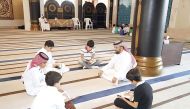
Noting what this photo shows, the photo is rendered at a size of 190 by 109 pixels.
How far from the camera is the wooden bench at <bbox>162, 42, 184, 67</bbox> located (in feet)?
15.2

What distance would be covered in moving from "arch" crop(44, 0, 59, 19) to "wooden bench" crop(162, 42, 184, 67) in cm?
941

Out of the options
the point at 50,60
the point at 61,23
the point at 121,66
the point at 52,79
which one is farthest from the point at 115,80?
the point at 61,23

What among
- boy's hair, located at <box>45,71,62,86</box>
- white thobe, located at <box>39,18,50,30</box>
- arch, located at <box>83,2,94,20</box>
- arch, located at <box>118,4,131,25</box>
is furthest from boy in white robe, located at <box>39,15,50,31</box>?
boy's hair, located at <box>45,71,62,86</box>

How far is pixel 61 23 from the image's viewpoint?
1280 cm

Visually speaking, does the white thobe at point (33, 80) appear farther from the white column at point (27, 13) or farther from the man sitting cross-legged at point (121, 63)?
the white column at point (27, 13)

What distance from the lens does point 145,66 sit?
4016 millimetres

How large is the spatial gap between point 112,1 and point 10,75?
11833mm

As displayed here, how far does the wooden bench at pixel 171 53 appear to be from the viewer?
182 inches

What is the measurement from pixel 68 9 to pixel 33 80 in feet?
36.2

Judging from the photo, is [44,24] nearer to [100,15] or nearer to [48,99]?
[100,15]

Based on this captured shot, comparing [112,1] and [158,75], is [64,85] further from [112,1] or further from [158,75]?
[112,1]

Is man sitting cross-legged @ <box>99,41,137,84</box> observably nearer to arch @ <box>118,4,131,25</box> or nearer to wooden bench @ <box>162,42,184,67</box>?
wooden bench @ <box>162,42,184,67</box>

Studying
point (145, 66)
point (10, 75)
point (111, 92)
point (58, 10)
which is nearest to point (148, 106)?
point (111, 92)

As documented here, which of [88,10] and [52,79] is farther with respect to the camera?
[88,10]
